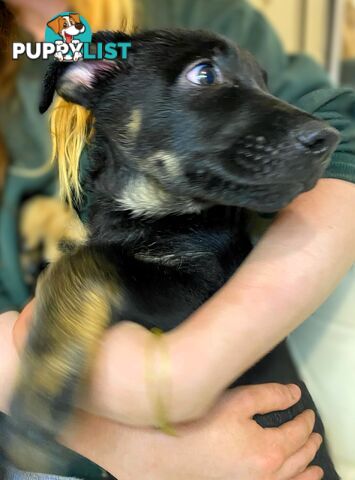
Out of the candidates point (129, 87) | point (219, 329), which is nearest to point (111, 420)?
point (219, 329)

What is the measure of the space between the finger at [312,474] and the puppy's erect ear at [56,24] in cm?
103

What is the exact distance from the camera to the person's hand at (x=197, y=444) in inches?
40.0

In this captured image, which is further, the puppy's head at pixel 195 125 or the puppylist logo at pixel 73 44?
the puppylist logo at pixel 73 44

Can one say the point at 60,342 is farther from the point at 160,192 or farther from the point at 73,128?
the point at 73,128

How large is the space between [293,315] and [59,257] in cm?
49

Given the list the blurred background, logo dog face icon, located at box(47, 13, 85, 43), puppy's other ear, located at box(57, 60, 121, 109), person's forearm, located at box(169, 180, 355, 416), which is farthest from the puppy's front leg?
the blurred background

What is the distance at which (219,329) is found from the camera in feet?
3.11

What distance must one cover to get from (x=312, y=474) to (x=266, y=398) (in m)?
0.19

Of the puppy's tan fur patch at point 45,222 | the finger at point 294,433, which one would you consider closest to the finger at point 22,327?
the puppy's tan fur patch at point 45,222

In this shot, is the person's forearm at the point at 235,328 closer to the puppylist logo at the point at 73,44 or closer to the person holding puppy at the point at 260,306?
the person holding puppy at the point at 260,306

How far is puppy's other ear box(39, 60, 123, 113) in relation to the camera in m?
1.11

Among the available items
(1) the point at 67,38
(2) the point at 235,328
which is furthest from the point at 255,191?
(1) the point at 67,38

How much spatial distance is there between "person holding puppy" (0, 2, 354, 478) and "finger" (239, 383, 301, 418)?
0.05 meters

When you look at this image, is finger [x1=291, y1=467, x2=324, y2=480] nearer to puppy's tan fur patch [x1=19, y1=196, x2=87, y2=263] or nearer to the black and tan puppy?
the black and tan puppy
